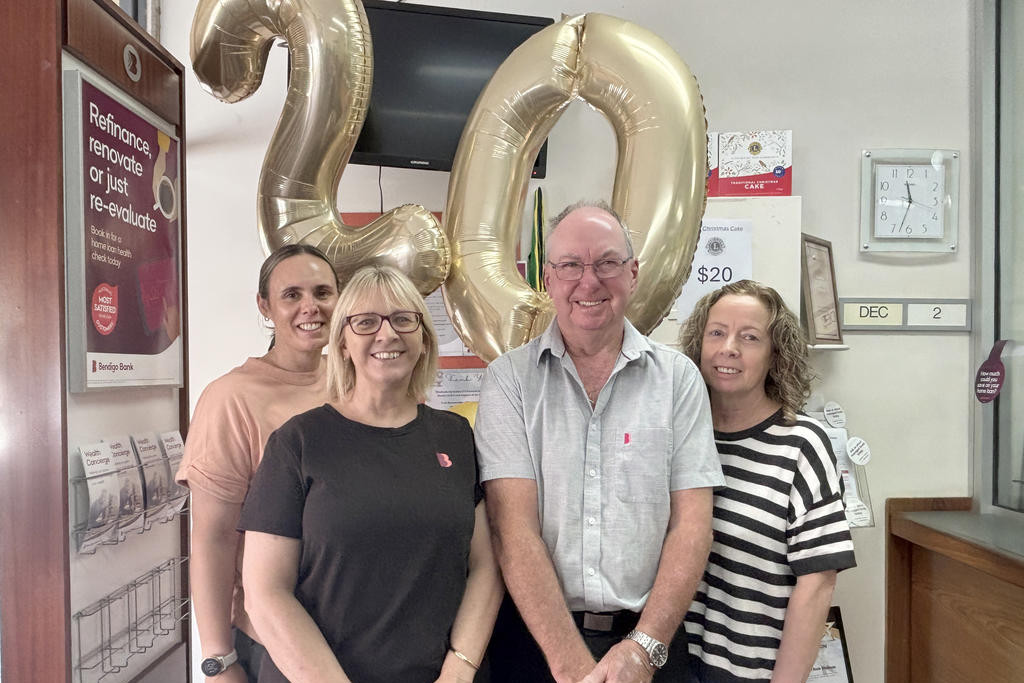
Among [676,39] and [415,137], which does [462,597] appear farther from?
[676,39]

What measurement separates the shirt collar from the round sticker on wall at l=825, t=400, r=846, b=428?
1.33m

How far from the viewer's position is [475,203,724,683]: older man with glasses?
1219mm

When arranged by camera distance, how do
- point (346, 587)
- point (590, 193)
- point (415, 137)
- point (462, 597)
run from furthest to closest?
point (590, 193) < point (415, 137) < point (462, 597) < point (346, 587)

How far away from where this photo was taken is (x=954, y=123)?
248cm

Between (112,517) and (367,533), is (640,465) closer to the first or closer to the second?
(367,533)

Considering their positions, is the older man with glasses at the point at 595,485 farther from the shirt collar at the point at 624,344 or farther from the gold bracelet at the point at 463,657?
the gold bracelet at the point at 463,657

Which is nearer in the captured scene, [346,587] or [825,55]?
[346,587]

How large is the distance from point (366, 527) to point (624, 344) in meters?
0.57

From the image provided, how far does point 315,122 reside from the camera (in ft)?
5.08

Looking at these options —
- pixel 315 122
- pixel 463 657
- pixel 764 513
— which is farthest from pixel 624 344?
pixel 315 122

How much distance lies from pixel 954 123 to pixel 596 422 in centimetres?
200

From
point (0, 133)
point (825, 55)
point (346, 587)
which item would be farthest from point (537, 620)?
point (825, 55)

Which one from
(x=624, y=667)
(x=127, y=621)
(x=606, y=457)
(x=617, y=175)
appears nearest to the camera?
(x=624, y=667)

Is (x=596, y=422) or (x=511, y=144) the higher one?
(x=511, y=144)
